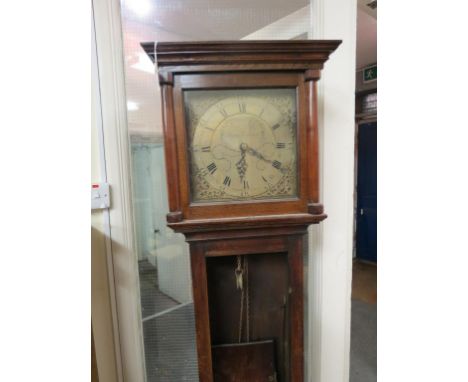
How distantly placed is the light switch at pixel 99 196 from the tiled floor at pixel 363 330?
1.52m

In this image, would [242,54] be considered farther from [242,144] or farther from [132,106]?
[132,106]

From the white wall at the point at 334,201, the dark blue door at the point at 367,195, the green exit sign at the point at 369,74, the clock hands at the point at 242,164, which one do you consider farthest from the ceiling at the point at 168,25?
the dark blue door at the point at 367,195

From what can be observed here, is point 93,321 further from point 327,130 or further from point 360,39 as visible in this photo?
point 360,39

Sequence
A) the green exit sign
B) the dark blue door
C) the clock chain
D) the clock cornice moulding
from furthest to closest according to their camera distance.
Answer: the dark blue door, the green exit sign, the clock chain, the clock cornice moulding

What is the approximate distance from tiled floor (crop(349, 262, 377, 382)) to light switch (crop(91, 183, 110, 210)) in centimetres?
152

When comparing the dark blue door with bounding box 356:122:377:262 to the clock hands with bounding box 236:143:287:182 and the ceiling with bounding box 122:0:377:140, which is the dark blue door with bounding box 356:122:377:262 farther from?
the clock hands with bounding box 236:143:287:182

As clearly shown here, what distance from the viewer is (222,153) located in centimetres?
67

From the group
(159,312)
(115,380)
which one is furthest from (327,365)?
(115,380)

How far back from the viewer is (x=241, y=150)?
2.22 feet

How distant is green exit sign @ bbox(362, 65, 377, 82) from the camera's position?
2565 millimetres

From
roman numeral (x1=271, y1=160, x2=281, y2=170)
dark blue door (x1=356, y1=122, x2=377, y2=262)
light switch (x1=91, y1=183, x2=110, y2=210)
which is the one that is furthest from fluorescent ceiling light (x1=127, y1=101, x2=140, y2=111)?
dark blue door (x1=356, y1=122, x2=377, y2=262)
